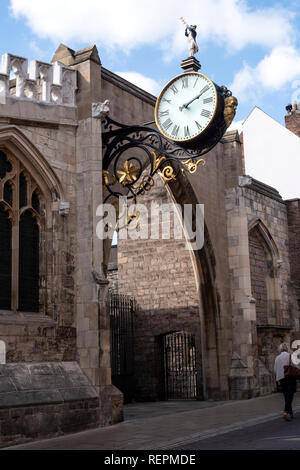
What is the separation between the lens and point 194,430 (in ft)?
34.0

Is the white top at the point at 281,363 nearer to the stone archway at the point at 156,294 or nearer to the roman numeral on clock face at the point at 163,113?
the roman numeral on clock face at the point at 163,113

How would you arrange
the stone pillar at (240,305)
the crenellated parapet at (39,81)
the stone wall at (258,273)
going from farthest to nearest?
1. the stone wall at (258,273)
2. the stone pillar at (240,305)
3. the crenellated parapet at (39,81)

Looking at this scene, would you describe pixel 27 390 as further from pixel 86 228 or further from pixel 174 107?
pixel 174 107

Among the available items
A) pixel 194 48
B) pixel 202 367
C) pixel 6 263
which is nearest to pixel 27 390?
pixel 6 263

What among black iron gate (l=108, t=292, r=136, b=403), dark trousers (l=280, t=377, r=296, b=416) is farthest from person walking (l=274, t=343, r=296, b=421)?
black iron gate (l=108, t=292, r=136, b=403)

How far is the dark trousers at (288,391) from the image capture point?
38.2 ft

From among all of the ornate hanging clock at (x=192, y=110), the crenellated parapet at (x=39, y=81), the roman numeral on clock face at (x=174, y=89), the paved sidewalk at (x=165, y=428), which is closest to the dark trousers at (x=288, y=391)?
the paved sidewalk at (x=165, y=428)

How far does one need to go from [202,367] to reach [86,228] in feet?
25.9

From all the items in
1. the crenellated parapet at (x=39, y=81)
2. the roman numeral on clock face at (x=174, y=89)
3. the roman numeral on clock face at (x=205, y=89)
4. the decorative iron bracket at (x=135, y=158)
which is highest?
the crenellated parapet at (x=39, y=81)

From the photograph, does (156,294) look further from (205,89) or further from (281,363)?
(205,89)

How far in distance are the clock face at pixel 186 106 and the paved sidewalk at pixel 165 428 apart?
16.2ft

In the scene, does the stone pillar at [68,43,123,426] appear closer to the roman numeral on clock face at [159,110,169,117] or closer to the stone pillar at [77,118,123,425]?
the stone pillar at [77,118,123,425]

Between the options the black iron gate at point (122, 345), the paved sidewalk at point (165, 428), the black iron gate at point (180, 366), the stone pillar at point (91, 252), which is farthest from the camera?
the black iron gate at point (180, 366)

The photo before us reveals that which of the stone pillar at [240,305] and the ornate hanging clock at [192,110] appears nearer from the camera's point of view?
the ornate hanging clock at [192,110]
